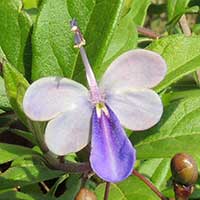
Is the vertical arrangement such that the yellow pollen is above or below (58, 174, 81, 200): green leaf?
above

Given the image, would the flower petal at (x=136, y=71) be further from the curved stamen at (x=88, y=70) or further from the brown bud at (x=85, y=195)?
the brown bud at (x=85, y=195)

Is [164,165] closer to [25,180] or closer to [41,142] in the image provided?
[25,180]

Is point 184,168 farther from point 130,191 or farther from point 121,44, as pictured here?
point 121,44

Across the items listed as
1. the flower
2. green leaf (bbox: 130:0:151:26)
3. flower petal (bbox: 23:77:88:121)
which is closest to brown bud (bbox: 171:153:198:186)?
the flower

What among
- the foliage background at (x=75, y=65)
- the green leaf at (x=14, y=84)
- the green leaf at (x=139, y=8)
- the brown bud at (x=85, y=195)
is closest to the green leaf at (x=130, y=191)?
the foliage background at (x=75, y=65)

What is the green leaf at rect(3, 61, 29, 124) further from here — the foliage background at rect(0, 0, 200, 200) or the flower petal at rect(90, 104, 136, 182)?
the flower petal at rect(90, 104, 136, 182)

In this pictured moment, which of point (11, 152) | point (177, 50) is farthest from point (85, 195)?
point (177, 50)
